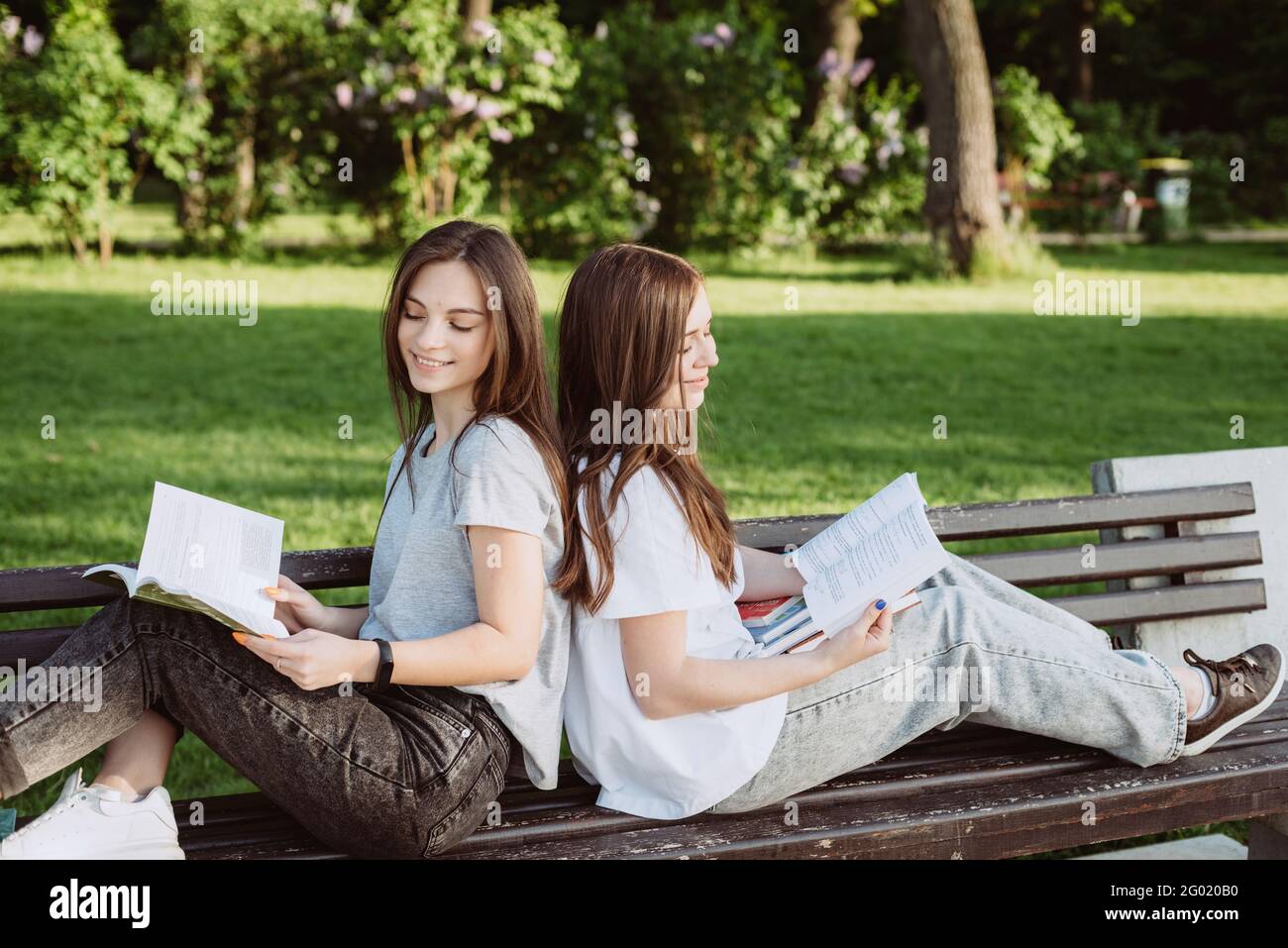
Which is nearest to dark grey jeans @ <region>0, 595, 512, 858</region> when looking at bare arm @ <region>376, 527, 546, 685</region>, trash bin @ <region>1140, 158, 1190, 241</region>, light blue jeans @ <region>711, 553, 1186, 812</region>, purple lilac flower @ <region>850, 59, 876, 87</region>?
bare arm @ <region>376, 527, 546, 685</region>

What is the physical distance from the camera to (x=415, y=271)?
248 centimetres

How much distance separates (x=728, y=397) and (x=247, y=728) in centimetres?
585

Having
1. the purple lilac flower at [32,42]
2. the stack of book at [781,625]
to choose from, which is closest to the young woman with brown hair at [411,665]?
the stack of book at [781,625]

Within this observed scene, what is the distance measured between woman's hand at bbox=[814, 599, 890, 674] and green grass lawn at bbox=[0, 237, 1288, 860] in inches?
54.6

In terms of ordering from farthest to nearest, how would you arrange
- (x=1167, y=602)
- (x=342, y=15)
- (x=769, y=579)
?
(x=342, y=15)
(x=1167, y=602)
(x=769, y=579)

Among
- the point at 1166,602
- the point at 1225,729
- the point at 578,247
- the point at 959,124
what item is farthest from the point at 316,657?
the point at 578,247

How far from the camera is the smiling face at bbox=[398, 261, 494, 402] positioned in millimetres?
2439

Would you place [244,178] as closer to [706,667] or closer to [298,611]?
[298,611]

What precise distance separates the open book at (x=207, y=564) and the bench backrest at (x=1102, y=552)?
0.34 meters

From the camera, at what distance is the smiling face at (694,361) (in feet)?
8.13

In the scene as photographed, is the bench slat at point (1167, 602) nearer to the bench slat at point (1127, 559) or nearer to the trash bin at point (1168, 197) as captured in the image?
the bench slat at point (1127, 559)

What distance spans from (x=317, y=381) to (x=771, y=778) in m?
6.09

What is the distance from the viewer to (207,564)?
2.31 meters

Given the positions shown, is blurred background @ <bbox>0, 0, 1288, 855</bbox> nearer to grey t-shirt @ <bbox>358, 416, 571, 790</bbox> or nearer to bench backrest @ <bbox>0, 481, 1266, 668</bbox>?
bench backrest @ <bbox>0, 481, 1266, 668</bbox>
